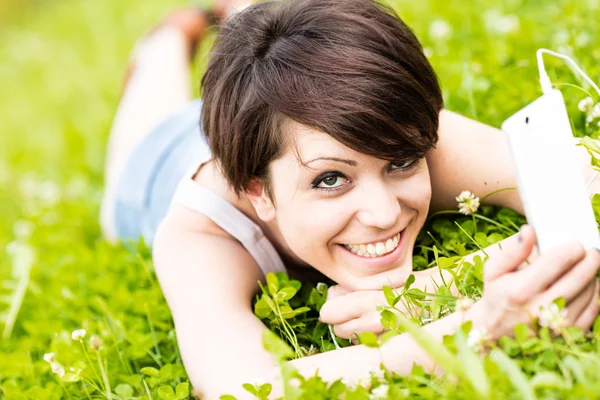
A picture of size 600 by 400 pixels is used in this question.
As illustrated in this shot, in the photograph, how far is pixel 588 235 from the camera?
194 cm

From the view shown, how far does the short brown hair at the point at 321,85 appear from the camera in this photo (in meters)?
2.34

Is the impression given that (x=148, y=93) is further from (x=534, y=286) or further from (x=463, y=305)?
(x=534, y=286)

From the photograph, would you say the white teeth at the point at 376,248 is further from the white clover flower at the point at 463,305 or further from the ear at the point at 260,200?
the white clover flower at the point at 463,305

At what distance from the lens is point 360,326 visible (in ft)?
7.76

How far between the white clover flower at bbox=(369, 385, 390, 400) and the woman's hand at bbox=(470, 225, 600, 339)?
280mm

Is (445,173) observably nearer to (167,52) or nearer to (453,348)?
(453,348)

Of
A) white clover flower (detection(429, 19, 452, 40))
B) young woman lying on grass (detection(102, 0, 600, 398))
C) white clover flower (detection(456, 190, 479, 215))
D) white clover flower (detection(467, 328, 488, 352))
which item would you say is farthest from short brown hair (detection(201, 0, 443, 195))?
white clover flower (detection(429, 19, 452, 40))

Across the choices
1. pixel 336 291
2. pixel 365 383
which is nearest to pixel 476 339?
pixel 365 383

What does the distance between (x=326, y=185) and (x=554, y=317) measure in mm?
841

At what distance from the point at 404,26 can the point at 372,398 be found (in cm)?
123

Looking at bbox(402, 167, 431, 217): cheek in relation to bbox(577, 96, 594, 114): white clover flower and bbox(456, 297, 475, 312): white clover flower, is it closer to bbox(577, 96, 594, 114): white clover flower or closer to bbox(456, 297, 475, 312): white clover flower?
bbox(456, 297, 475, 312): white clover flower

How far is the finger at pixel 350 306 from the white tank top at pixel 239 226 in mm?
547

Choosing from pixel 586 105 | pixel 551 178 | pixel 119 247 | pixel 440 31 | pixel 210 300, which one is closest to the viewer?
pixel 551 178

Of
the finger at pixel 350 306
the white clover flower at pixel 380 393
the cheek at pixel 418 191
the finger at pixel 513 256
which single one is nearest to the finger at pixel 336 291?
the finger at pixel 350 306
